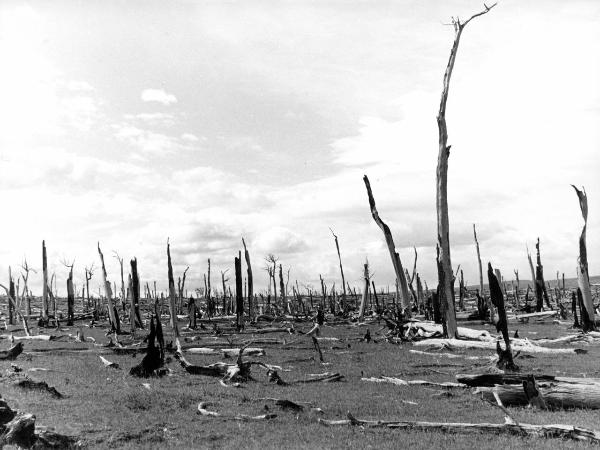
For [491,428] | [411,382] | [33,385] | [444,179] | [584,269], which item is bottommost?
[411,382]

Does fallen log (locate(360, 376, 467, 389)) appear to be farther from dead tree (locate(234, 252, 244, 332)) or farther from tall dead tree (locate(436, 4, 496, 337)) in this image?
dead tree (locate(234, 252, 244, 332))

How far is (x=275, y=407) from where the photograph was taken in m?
13.1

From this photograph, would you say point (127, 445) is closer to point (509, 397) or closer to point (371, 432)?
point (371, 432)

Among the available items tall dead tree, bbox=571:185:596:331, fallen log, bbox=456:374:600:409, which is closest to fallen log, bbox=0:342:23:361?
fallen log, bbox=456:374:600:409

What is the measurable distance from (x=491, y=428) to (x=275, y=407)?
4.89 m

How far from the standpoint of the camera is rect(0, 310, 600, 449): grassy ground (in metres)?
10.5

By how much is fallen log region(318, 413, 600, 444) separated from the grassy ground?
0.67 feet

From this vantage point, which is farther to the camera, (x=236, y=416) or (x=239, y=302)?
(x=239, y=302)

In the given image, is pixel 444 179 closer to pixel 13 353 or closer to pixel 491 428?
pixel 491 428

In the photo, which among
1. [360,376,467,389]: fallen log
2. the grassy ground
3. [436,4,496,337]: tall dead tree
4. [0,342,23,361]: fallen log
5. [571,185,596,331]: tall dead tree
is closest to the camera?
the grassy ground

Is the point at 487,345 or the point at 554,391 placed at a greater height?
the point at 554,391

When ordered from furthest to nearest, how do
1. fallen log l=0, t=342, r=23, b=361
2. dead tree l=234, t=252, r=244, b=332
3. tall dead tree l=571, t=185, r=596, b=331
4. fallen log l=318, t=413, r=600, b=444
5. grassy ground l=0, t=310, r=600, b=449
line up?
dead tree l=234, t=252, r=244, b=332 → tall dead tree l=571, t=185, r=596, b=331 → fallen log l=0, t=342, r=23, b=361 → grassy ground l=0, t=310, r=600, b=449 → fallen log l=318, t=413, r=600, b=444

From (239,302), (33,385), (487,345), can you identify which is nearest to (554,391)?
(487,345)

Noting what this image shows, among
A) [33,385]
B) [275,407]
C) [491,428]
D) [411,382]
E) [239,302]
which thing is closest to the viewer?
[491,428]
